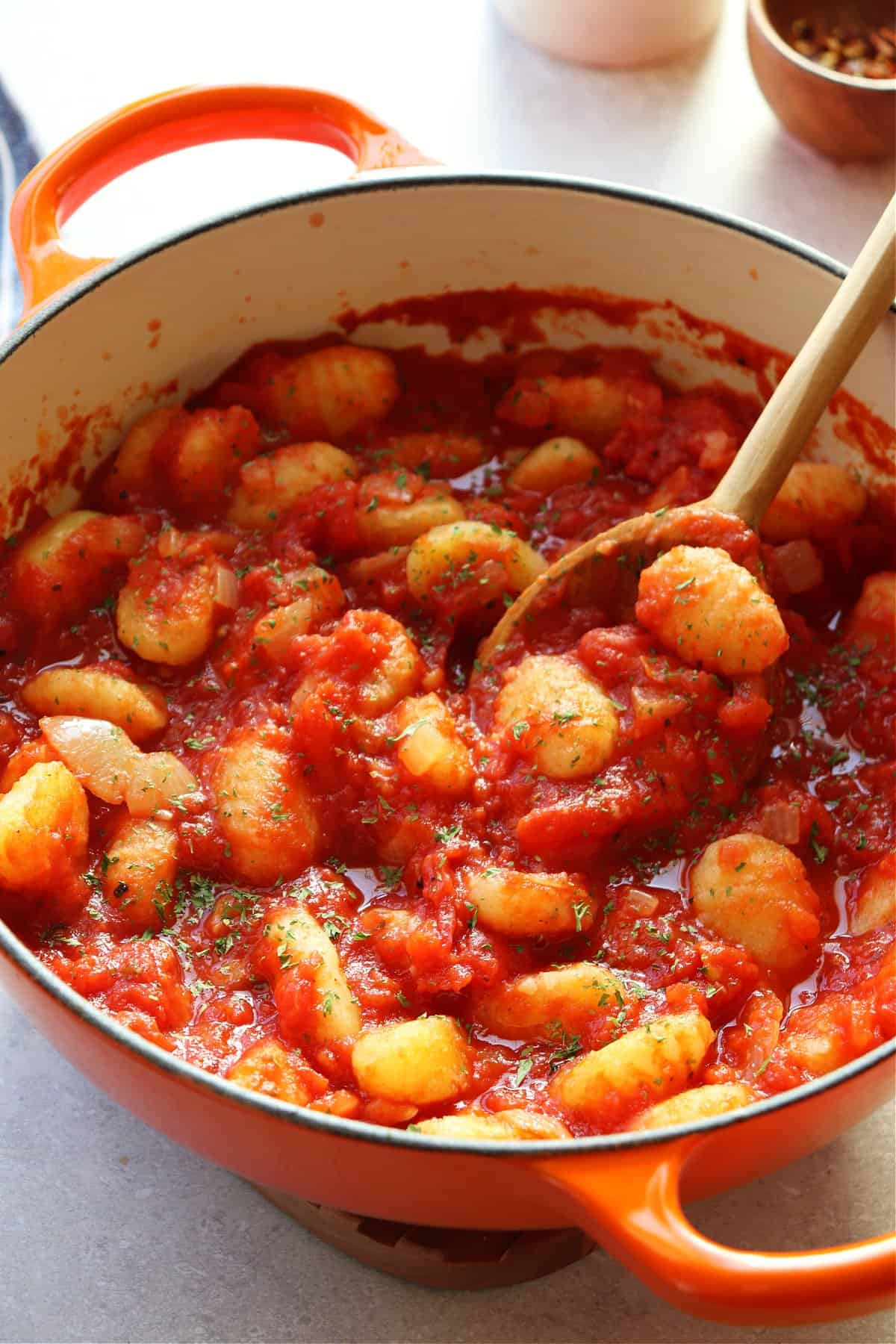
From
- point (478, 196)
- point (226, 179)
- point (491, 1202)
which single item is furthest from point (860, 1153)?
point (226, 179)

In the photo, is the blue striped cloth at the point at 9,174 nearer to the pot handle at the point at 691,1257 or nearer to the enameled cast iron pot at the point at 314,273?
the enameled cast iron pot at the point at 314,273

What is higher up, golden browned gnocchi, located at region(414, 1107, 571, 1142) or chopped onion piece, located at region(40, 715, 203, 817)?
chopped onion piece, located at region(40, 715, 203, 817)

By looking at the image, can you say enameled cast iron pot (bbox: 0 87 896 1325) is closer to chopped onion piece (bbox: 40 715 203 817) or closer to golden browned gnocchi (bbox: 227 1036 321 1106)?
golden browned gnocchi (bbox: 227 1036 321 1106)

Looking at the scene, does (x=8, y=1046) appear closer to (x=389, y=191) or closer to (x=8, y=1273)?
(x=8, y=1273)

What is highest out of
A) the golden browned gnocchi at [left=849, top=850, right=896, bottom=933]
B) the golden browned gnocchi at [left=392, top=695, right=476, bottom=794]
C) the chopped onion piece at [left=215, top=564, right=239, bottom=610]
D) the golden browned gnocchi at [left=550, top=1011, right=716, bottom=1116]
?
the chopped onion piece at [left=215, top=564, right=239, bottom=610]

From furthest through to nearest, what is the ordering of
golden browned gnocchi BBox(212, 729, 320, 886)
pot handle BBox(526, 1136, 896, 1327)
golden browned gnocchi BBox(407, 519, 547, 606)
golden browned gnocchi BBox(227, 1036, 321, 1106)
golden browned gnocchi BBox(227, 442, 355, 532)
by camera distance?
golden browned gnocchi BBox(227, 442, 355, 532) < golden browned gnocchi BBox(407, 519, 547, 606) < golden browned gnocchi BBox(212, 729, 320, 886) < golden browned gnocchi BBox(227, 1036, 321, 1106) < pot handle BBox(526, 1136, 896, 1327)

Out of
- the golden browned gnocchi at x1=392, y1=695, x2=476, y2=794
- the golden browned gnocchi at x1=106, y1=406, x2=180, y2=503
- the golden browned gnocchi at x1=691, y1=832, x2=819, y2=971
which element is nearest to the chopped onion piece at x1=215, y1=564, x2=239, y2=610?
the golden browned gnocchi at x1=106, y1=406, x2=180, y2=503

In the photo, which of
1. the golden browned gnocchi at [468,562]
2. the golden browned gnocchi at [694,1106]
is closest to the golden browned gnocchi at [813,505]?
the golden browned gnocchi at [468,562]

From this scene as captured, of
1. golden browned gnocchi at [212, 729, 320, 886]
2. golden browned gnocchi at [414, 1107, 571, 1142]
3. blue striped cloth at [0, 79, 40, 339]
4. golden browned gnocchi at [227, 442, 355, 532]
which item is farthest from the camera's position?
blue striped cloth at [0, 79, 40, 339]

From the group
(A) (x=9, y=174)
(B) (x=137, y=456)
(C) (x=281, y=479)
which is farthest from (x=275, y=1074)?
(A) (x=9, y=174)


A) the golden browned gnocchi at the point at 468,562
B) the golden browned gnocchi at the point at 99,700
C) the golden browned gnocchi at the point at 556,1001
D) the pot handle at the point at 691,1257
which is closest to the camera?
the pot handle at the point at 691,1257
